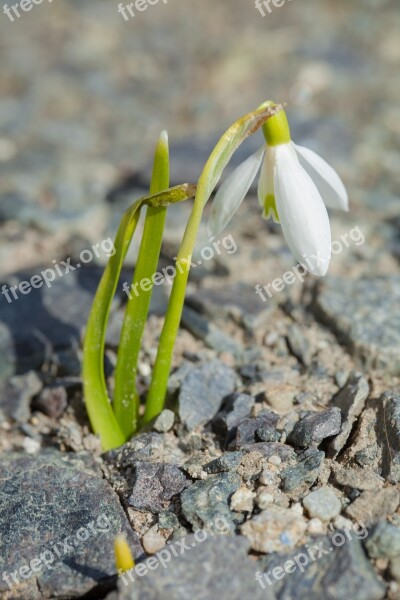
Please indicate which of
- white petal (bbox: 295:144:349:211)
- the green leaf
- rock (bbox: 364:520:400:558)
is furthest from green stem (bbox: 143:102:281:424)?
rock (bbox: 364:520:400:558)

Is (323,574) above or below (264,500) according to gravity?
below

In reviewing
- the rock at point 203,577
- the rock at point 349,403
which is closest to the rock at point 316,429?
the rock at point 349,403

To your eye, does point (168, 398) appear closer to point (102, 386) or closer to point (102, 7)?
point (102, 386)

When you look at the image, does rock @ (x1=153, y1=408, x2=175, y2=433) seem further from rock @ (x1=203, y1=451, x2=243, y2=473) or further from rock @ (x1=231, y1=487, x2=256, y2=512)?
rock @ (x1=231, y1=487, x2=256, y2=512)

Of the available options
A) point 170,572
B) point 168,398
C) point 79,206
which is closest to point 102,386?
point 168,398

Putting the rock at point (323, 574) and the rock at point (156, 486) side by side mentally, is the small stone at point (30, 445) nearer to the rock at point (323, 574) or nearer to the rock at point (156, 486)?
the rock at point (156, 486)

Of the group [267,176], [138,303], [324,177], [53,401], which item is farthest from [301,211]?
[53,401]

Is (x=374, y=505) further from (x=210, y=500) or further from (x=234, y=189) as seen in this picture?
(x=234, y=189)
